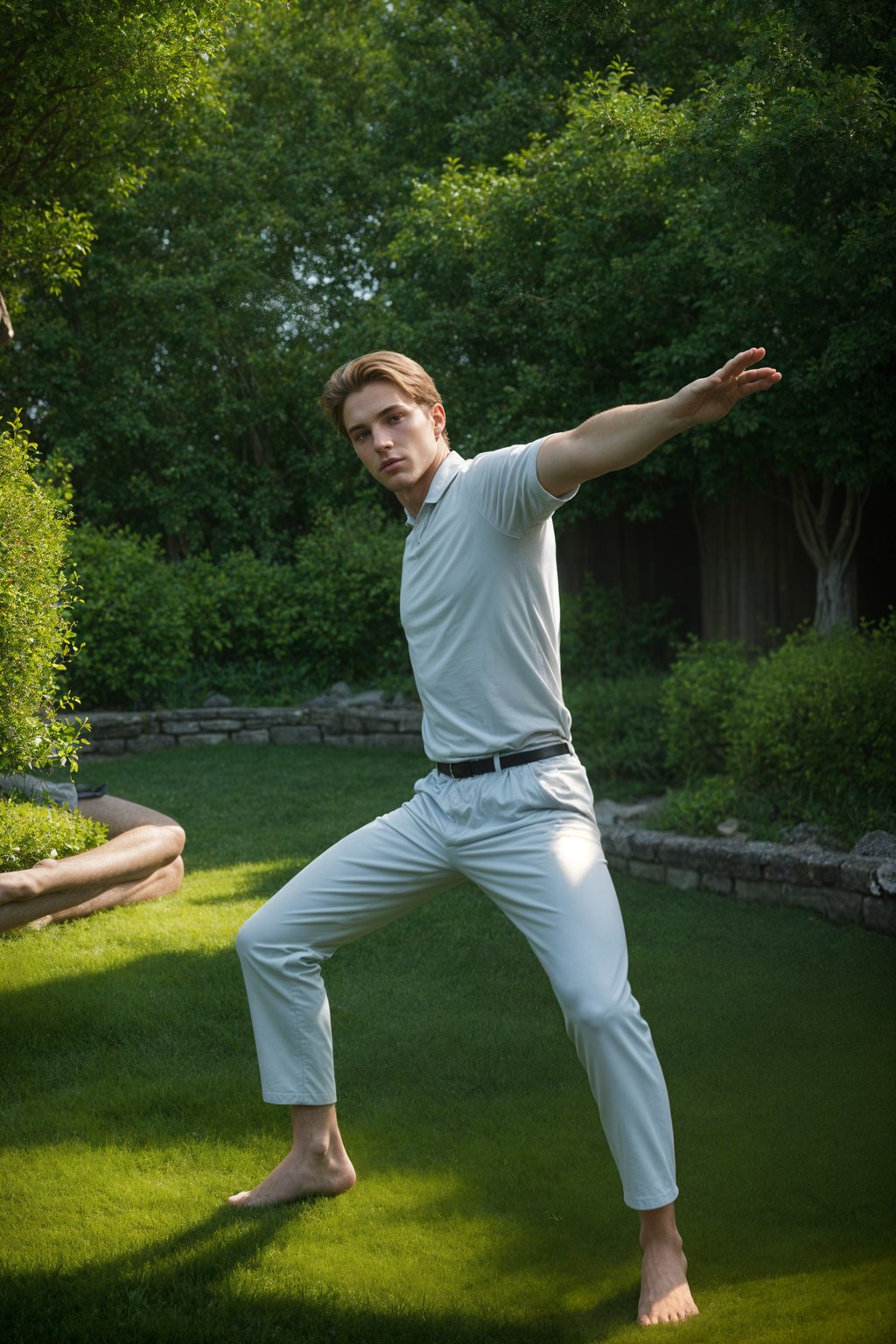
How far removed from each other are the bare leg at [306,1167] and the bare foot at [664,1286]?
0.94 metres

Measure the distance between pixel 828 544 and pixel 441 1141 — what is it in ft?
21.5

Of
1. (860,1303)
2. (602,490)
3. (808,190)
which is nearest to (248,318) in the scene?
(602,490)

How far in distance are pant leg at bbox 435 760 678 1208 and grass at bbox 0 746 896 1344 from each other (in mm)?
425

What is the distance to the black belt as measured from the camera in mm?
3018

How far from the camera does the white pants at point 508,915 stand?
8.70 ft

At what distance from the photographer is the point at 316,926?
3133 millimetres

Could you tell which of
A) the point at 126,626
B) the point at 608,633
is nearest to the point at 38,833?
the point at 126,626

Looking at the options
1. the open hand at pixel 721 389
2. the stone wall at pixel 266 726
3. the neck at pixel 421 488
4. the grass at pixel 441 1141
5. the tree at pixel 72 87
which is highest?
the tree at pixel 72 87

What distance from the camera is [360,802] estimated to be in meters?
8.68

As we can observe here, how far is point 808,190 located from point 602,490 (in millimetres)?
3514

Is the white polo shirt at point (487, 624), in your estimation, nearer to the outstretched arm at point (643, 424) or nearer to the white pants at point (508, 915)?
the white pants at point (508, 915)

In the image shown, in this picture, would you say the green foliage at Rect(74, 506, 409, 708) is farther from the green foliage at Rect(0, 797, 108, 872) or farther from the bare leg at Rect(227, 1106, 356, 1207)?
the bare leg at Rect(227, 1106, 356, 1207)

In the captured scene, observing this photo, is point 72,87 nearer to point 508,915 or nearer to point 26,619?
point 26,619

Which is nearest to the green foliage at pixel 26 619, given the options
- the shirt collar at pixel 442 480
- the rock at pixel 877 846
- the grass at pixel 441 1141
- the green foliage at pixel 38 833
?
the green foliage at pixel 38 833
